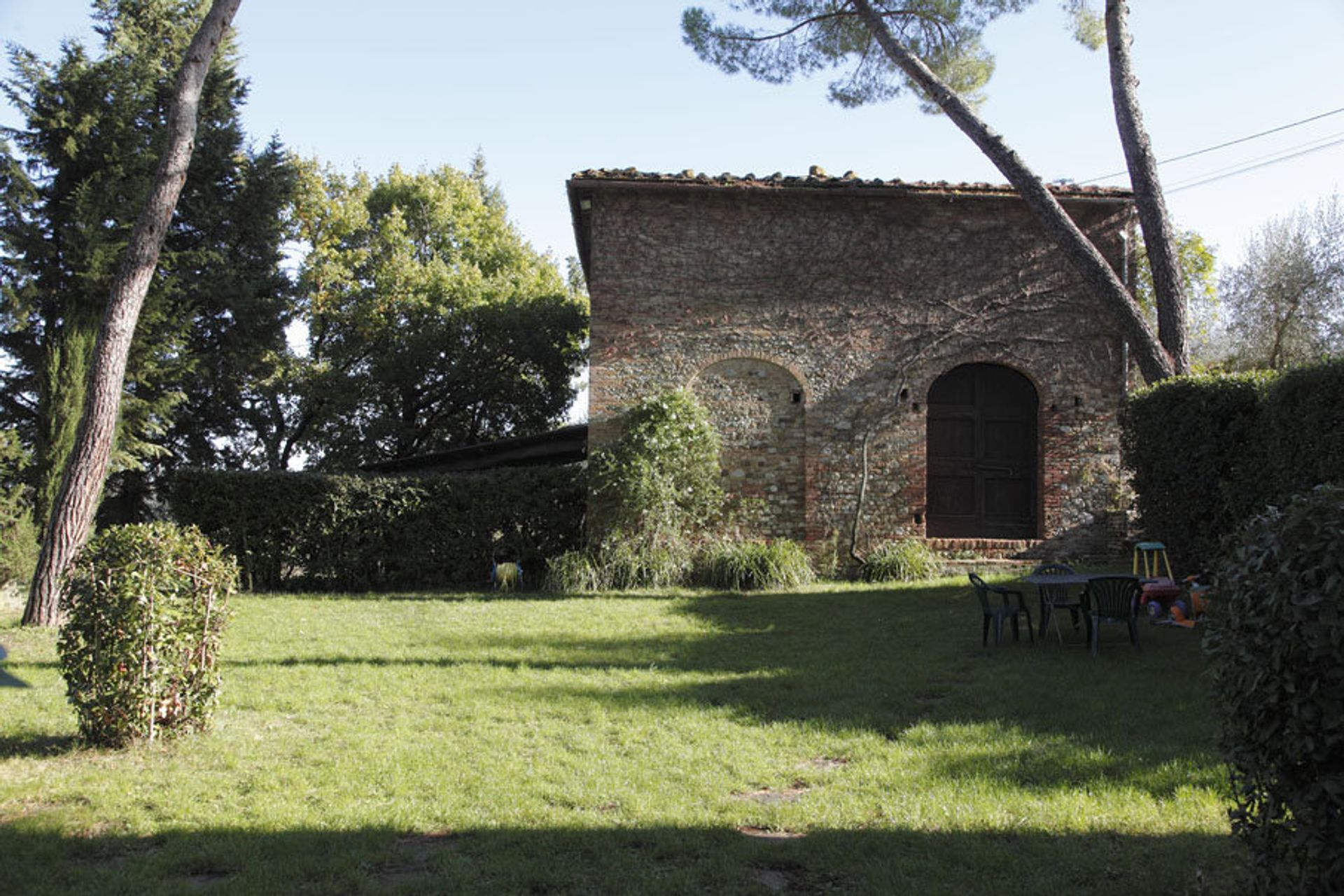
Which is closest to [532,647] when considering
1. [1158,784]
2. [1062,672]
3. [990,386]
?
[1062,672]

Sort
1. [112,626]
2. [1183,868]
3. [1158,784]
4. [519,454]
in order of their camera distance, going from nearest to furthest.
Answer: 1. [1183,868]
2. [1158,784]
3. [112,626]
4. [519,454]

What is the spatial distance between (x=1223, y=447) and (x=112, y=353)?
1090cm

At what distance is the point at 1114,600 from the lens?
7.39 metres

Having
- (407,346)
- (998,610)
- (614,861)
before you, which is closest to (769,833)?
(614,861)

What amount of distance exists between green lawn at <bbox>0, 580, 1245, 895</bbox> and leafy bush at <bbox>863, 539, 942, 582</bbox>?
4399mm

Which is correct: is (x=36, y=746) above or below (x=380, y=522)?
below

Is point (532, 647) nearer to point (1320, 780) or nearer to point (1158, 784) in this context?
point (1158, 784)

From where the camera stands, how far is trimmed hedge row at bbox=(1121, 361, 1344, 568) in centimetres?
677

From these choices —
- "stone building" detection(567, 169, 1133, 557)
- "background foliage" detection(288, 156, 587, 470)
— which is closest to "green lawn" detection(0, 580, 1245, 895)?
"stone building" detection(567, 169, 1133, 557)

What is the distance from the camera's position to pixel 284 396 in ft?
65.6

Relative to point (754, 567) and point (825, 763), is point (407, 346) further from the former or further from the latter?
point (825, 763)

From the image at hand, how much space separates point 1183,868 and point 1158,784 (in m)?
1.02

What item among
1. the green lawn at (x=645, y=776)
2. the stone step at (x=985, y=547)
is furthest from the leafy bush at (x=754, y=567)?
the green lawn at (x=645, y=776)

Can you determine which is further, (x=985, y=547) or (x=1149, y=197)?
(x=985, y=547)
